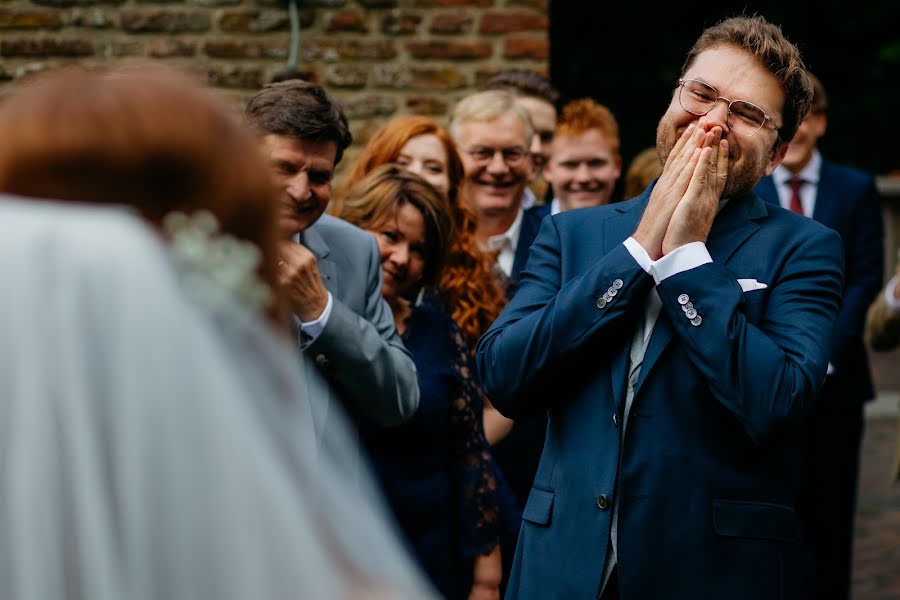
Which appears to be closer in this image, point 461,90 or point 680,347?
point 680,347

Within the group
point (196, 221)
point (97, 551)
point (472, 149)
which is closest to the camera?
point (97, 551)

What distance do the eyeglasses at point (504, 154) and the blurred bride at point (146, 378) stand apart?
4.07 metres

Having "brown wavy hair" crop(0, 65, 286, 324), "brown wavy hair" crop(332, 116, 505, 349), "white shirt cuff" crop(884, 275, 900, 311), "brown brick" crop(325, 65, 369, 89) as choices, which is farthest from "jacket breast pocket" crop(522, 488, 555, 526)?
"brown brick" crop(325, 65, 369, 89)

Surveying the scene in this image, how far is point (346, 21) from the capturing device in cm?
751

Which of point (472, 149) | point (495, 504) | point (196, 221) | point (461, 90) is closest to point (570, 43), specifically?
point (461, 90)

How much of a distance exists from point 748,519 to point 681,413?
0.28m

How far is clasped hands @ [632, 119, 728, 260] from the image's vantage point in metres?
3.15

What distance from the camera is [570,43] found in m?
15.8

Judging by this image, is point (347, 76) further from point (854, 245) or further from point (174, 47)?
point (854, 245)

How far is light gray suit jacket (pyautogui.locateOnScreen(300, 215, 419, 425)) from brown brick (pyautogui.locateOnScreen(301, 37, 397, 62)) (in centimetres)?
357

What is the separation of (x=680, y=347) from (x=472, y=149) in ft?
8.92

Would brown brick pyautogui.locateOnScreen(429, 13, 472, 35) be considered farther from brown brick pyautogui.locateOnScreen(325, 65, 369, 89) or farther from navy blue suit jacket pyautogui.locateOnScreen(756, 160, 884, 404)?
navy blue suit jacket pyautogui.locateOnScreen(756, 160, 884, 404)

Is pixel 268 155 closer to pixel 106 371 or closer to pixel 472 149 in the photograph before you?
pixel 472 149

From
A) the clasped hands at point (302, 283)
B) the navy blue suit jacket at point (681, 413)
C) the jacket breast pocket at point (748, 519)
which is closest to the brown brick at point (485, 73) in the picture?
the clasped hands at point (302, 283)
